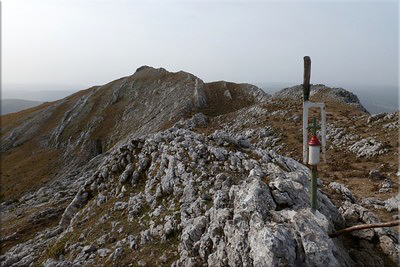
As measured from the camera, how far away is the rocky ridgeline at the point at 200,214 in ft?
35.8

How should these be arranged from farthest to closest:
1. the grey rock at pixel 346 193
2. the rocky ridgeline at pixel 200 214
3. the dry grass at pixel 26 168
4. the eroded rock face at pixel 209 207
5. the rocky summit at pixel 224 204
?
the dry grass at pixel 26 168, the grey rock at pixel 346 193, the rocky summit at pixel 224 204, the rocky ridgeline at pixel 200 214, the eroded rock face at pixel 209 207

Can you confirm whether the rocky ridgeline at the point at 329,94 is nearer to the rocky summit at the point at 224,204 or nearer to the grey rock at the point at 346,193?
the rocky summit at the point at 224,204

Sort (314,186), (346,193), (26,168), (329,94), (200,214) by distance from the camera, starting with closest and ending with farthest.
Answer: (314,186) → (200,214) → (346,193) → (329,94) → (26,168)

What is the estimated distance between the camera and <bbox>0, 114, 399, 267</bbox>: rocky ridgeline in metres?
10.9

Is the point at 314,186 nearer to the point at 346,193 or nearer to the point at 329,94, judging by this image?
the point at 346,193

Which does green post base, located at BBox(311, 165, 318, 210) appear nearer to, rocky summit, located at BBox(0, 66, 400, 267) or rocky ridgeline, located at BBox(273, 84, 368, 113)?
rocky summit, located at BBox(0, 66, 400, 267)

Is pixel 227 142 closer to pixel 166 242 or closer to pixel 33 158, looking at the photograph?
pixel 166 242

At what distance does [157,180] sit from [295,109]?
35728mm

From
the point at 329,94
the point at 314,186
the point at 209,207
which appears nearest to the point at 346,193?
the point at 314,186

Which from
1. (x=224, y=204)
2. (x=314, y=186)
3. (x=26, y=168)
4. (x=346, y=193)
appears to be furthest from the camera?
(x=26, y=168)

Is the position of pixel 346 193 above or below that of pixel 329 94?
below

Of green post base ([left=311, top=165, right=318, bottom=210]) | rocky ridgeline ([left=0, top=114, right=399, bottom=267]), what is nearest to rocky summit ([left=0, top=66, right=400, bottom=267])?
rocky ridgeline ([left=0, top=114, right=399, bottom=267])

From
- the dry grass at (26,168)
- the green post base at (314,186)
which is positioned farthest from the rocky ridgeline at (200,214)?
the dry grass at (26,168)

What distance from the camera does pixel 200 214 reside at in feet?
48.9
